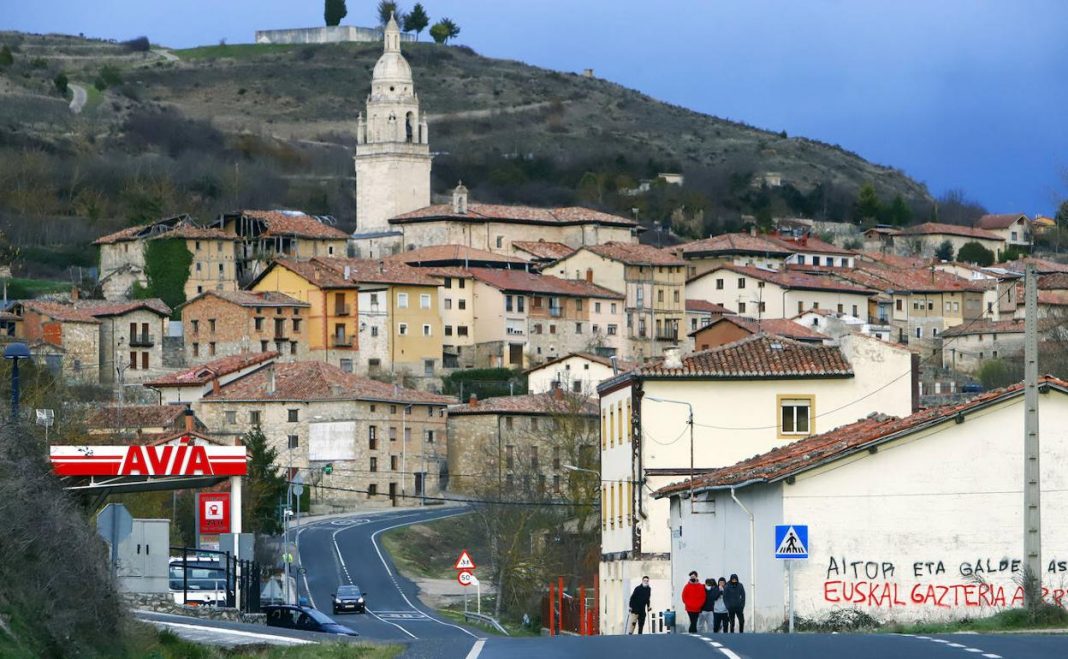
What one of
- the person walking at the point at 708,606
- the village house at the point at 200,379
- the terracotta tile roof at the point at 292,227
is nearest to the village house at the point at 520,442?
the village house at the point at 200,379

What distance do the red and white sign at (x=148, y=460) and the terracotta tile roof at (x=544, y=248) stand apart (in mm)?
110864

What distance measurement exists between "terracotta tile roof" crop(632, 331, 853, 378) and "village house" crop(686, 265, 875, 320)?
9657 centimetres

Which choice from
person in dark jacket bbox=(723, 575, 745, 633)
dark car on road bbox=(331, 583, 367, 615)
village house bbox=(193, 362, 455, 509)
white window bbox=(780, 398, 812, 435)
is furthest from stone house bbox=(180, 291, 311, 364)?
person in dark jacket bbox=(723, 575, 745, 633)

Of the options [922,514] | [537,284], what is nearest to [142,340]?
[537,284]

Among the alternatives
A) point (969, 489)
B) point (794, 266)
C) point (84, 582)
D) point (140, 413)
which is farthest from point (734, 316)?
point (84, 582)

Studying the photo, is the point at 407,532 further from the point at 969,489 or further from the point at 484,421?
the point at 969,489

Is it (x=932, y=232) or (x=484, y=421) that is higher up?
(x=932, y=232)

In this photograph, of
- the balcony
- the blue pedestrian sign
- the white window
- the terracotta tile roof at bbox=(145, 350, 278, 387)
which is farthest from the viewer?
the balcony

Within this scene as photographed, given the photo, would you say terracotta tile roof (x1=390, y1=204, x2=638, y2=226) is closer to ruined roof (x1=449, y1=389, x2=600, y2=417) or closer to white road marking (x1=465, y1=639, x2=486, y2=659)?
ruined roof (x1=449, y1=389, x2=600, y2=417)

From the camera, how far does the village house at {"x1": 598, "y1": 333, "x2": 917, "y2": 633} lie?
175 feet

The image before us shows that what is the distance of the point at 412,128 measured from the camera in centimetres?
16500

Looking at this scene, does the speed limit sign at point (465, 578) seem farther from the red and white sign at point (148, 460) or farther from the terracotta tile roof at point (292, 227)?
the terracotta tile roof at point (292, 227)

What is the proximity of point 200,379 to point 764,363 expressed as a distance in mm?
64104

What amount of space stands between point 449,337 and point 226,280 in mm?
13560
